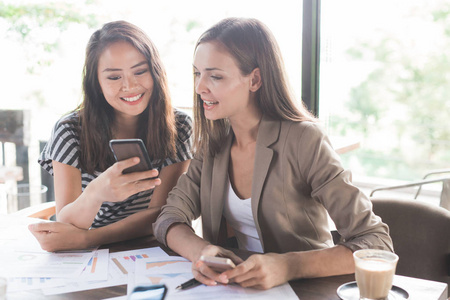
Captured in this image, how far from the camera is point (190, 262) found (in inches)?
56.1

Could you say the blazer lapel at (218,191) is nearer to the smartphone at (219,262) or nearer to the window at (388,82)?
the smartphone at (219,262)

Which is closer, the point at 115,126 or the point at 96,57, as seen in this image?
the point at 96,57

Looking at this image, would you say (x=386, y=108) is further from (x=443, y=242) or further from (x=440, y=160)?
(x=443, y=242)

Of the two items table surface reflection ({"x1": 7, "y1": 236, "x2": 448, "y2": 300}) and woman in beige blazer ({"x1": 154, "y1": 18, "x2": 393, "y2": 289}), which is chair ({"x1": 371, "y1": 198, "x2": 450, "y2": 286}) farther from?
table surface reflection ({"x1": 7, "y1": 236, "x2": 448, "y2": 300})

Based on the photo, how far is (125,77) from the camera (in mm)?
1876

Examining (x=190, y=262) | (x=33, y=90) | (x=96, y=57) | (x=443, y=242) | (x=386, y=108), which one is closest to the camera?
(x=190, y=262)

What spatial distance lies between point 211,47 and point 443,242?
1034 millimetres

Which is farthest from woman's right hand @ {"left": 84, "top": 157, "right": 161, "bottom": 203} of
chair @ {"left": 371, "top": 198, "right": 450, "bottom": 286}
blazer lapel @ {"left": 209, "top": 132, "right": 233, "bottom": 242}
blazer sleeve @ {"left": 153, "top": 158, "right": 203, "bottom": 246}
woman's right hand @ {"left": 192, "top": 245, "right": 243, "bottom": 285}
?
chair @ {"left": 371, "top": 198, "right": 450, "bottom": 286}

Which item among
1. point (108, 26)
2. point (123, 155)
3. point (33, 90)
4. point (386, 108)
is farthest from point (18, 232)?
point (33, 90)

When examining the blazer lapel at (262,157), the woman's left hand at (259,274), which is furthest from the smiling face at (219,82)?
the woman's left hand at (259,274)

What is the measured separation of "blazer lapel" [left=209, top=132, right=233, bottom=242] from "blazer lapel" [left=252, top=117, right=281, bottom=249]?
0.14 m

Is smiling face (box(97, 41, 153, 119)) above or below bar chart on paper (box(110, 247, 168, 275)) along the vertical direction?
above

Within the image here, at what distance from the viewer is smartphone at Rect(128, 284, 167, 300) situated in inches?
46.1

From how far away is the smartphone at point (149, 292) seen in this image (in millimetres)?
1172
